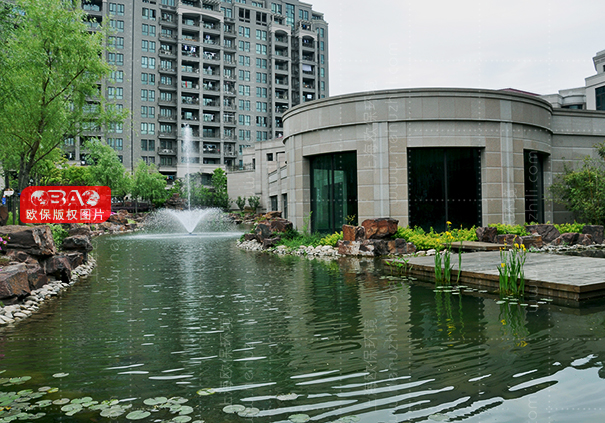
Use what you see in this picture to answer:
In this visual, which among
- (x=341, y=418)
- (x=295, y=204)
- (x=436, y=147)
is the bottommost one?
(x=341, y=418)

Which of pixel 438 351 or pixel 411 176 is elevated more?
pixel 411 176

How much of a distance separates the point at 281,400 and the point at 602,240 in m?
19.3

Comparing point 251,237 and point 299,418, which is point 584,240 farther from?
point 299,418

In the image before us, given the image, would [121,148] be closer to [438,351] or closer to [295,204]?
[295,204]

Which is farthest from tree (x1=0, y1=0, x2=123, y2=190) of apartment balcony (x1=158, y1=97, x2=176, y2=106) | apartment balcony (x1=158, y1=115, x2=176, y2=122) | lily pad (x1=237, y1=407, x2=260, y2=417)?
apartment balcony (x1=158, y1=97, x2=176, y2=106)

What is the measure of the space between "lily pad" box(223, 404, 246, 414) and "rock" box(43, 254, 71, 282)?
9123 mm

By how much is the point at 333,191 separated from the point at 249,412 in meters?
16.8

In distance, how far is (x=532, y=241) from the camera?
17.3 meters

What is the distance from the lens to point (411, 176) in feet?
63.1

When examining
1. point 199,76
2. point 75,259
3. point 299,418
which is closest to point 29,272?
point 75,259

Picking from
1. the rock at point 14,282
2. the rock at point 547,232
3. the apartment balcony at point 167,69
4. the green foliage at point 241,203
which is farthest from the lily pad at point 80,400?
the apartment balcony at point 167,69

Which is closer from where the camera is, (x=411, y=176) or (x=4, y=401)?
(x=4, y=401)

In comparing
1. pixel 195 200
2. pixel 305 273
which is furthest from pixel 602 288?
pixel 195 200

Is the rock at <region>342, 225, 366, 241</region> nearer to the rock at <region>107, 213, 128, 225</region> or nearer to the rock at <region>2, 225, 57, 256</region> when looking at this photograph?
the rock at <region>2, 225, 57, 256</region>
